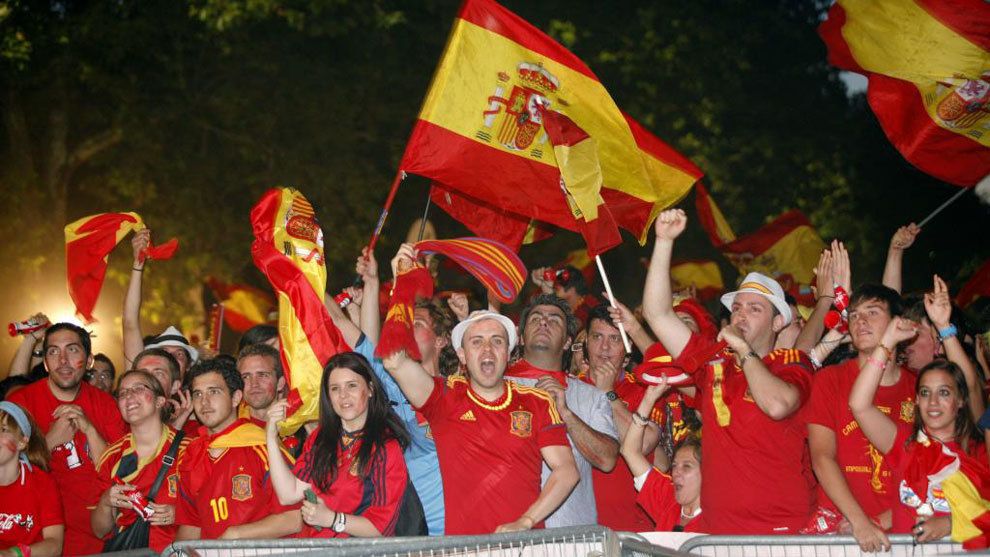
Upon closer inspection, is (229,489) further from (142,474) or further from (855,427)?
(855,427)

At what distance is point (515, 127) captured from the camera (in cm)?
832

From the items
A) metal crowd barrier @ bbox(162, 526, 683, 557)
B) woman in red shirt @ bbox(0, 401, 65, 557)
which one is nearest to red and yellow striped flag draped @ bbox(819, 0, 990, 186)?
metal crowd barrier @ bbox(162, 526, 683, 557)

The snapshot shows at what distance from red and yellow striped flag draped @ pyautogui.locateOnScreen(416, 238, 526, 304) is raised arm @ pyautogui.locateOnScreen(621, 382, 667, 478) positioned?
1.06m

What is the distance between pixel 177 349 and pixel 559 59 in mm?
3698

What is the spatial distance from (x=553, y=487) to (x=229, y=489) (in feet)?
6.08

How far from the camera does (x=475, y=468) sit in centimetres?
661

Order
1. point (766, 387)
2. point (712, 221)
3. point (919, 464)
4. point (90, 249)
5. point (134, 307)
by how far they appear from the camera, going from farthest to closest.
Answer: point (712, 221) < point (90, 249) < point (134, 307) < point (766, 387) < point (919, 464)

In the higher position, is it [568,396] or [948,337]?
[948,337]

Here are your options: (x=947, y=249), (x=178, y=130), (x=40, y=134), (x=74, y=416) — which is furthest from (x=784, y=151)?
(x=74, y=416)

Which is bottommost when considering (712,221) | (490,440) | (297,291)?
(490,440)

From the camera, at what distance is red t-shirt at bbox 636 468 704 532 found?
24.0 ft

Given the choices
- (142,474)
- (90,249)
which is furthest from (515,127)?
(90,249)

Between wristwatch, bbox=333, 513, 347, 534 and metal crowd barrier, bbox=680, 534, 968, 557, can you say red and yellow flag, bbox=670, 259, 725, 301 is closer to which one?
metal crowd barrier, bbox=680, 534, 968, 557

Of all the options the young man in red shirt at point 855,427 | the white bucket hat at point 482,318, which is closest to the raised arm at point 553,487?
the white bucket hat at point 482,318
